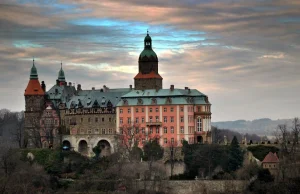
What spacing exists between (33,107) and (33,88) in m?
2.32

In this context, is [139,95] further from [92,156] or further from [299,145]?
[299,145]

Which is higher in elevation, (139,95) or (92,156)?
(139,95)

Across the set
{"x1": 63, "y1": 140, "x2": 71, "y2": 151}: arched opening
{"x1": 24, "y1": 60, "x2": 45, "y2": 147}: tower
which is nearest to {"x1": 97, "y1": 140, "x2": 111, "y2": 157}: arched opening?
{"x1": 63, "y1": 140, "x2": 71, "y2": 151}: arched opening

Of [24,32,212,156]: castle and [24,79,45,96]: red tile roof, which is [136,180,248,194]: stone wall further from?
[24,79,45,96]: red tile roof

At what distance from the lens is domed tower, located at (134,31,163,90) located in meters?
97.1

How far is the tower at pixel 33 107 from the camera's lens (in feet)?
323

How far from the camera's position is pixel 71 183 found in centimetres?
8156

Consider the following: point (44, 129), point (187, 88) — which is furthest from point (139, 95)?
point (44, 129)

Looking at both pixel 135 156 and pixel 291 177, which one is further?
pixel 135 156

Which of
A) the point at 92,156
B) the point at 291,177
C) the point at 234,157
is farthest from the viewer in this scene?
the point at 92,156

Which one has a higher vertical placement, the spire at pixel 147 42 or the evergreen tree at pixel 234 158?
the spire at pixel 147 42

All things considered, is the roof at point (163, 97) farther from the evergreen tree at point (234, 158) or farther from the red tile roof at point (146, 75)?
the evergreen tree at point (234, 158)

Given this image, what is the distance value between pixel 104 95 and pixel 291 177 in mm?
28650

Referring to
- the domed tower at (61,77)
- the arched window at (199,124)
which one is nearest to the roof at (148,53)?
the arched window at (199,124)
